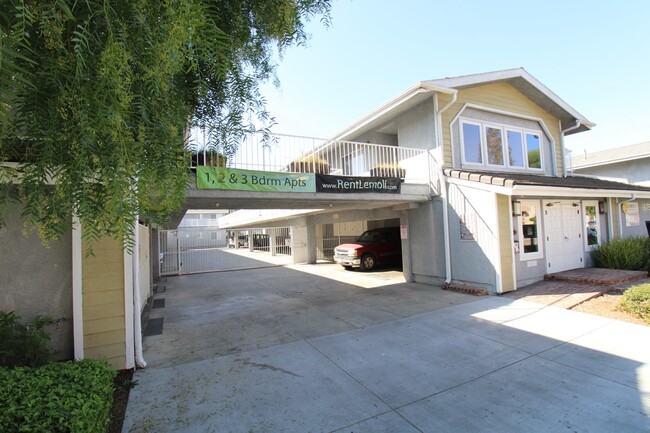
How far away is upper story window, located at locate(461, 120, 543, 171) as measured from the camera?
394 inches

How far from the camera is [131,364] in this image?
438 cm

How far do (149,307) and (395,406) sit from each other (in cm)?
719

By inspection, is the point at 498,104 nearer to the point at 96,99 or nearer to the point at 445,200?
the point at 445,200

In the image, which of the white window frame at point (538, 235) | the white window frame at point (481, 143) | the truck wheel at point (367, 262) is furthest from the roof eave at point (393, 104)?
the truck wheel at point (367, 262)

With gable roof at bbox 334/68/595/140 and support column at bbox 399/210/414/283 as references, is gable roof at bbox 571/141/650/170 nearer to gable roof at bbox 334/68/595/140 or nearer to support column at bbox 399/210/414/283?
gable roof at bbox 334/68/595/140

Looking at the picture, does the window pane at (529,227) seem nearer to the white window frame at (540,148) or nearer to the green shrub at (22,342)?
the white window frame at (540,148)

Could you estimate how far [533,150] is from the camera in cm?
1149

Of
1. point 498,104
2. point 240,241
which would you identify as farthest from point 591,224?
point 240,241

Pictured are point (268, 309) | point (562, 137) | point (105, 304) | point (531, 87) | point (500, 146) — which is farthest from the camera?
point (562, 137)

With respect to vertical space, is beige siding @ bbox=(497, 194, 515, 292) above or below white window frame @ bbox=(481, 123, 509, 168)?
below

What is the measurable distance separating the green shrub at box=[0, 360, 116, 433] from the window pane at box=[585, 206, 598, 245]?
13637 mm

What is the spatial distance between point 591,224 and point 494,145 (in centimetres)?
453

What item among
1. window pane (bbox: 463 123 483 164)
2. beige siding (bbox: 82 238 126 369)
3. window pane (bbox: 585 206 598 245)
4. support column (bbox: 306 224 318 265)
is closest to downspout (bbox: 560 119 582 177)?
window pane (bbox: 585 206 598 245)

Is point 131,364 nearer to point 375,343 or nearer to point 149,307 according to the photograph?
point 375,343
